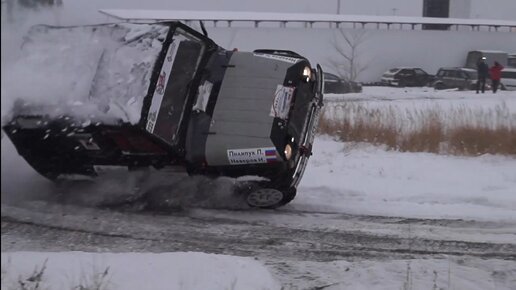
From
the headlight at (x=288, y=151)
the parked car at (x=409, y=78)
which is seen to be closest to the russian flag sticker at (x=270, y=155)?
the headlight at (x=288, y=151)

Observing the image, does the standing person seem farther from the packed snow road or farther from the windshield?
the windshield

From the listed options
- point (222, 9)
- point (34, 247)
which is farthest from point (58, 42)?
point (222, 9)

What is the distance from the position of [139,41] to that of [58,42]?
2.84 metres

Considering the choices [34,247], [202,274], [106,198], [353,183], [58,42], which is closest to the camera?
[58,42]

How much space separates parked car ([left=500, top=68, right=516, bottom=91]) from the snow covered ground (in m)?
13.2

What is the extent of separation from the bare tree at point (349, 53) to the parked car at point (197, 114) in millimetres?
30801

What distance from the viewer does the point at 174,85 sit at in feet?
22.8

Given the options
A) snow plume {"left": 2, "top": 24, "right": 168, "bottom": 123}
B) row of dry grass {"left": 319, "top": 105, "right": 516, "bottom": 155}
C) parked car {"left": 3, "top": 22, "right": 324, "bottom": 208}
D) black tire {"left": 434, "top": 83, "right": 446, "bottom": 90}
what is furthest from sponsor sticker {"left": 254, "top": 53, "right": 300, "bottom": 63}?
black tire {"left": 434, "top": 83, "right": 446, "bottom": 90}

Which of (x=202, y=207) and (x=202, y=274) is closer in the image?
(x=202, y=274)

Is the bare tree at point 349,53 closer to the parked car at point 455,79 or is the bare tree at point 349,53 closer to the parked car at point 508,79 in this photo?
the parked car at point 455,79

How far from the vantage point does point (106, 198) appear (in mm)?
7496

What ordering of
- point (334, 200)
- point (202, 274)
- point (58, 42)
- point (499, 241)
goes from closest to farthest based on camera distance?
point (58, 42)
point (202, 274)
point (499, 241)
point (334, 200)

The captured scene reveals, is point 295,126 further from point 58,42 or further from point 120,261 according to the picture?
point 58,42

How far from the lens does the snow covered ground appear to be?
4.36m
